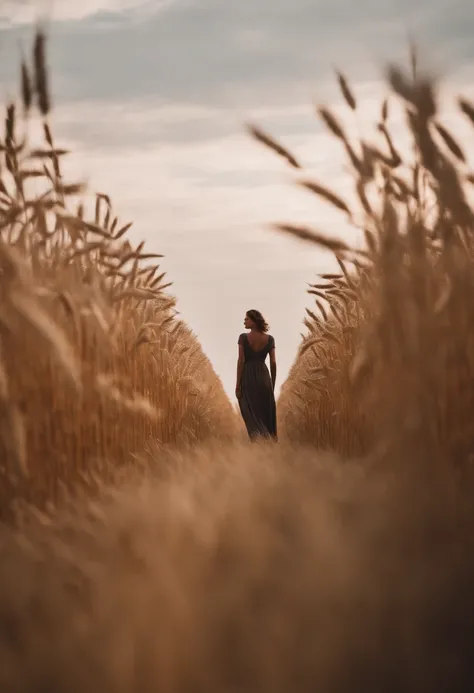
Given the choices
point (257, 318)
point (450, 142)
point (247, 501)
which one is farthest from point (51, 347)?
point (257, 318)

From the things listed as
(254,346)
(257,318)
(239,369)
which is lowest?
(239,369)

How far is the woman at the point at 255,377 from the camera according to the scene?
5016 millimetres

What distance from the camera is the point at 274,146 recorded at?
2354mm

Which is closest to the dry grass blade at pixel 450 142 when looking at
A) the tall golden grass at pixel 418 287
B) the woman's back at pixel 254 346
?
the tall golden grass at pixel 418 287

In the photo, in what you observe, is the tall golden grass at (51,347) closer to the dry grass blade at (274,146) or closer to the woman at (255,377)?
the dry grass blade at (274,146)

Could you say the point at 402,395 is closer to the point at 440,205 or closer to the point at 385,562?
the point at 440,205

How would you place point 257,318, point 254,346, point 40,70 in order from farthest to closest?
point 254,346
point 257,318
point 40,70

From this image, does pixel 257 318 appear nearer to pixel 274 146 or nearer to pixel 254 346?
pixel 254 346

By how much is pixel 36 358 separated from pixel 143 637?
45.8 inches

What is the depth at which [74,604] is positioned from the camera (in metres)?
1.24

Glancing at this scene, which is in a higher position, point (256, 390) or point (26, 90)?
point (26, 90)

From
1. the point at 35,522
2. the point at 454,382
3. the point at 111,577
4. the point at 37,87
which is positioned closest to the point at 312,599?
the point at 111,577

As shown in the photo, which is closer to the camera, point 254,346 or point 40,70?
point 40,70

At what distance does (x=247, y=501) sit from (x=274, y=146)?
116 centimetres
